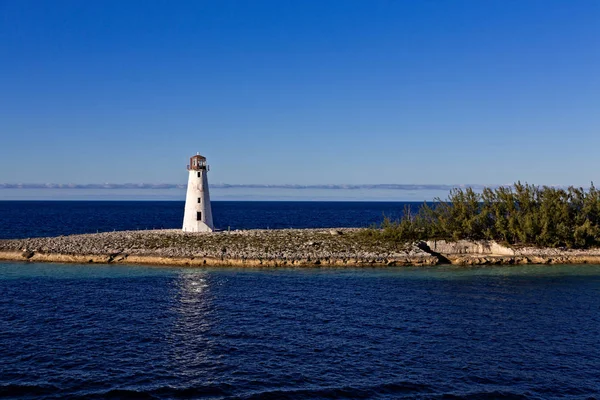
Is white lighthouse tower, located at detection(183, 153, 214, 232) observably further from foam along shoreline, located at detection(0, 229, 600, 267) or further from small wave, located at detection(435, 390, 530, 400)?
small wave, located at detection(435, 390, 530, 400)

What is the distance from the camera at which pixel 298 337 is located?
3092 cm

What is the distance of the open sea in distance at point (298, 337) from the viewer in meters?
23.7

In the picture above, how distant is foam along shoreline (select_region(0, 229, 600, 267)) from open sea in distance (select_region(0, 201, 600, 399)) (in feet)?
28.5

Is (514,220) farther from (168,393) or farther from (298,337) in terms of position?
(168,393)

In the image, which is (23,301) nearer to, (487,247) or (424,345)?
(424,345)

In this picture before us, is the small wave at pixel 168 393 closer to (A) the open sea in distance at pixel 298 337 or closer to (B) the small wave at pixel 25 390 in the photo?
(A) the open sea in distance at pixel 298 337

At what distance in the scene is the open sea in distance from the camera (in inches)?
931

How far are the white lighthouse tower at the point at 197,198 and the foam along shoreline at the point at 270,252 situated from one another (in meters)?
4.42

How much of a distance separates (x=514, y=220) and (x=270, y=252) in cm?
3387

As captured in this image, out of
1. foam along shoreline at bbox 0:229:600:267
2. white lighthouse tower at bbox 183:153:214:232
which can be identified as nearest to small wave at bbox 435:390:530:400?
foam along shoreline at bbox 0:229:600:267

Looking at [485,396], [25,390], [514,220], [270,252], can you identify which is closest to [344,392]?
[485,396]

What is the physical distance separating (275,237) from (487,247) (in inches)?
1145

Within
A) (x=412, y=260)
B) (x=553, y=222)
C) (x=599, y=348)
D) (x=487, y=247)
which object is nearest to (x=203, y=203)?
(x=412, y=260)

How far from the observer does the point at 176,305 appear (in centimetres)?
3928
